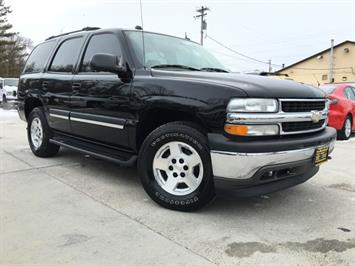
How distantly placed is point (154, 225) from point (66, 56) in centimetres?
309

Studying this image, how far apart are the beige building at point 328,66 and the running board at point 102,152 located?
3779 centimetres

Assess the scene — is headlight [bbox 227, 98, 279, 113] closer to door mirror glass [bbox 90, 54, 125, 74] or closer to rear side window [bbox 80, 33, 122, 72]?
door mirror glass [bbox 90, 54, 125, 74]

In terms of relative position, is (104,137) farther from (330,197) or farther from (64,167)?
(330,197)

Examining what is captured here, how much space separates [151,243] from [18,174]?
270cm

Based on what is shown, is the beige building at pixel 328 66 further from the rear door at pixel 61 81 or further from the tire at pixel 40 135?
the rear door at pixel 61 81

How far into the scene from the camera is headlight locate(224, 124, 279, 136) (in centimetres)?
329

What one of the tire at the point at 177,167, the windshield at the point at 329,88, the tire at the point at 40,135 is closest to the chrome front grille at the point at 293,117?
the tire at the point at 177,167

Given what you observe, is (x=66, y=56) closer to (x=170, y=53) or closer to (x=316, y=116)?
(x=170, y=53)

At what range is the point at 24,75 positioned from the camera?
6617 millimetres

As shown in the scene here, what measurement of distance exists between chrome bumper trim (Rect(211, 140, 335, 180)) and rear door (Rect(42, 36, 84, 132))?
253cm

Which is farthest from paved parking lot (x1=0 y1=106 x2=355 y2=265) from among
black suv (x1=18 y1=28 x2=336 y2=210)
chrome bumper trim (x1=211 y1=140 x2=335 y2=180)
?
chrome bumper trim (x1=211 y1=140 x2=335 y2=180)

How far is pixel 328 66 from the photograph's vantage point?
1706 inches

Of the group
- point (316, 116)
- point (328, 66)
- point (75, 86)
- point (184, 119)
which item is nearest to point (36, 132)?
point (75, 86)

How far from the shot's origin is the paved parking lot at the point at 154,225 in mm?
2873
